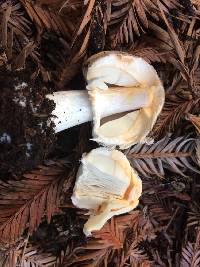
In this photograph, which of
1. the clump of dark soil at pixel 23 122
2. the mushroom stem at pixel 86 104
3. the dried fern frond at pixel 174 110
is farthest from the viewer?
the dried fern frond at pixel 174 110

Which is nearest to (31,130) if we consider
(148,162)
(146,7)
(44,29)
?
(44,29)

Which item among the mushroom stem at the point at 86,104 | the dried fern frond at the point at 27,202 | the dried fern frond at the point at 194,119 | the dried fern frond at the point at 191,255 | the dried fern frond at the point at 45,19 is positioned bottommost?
the dried fern frond at the point at 191,255

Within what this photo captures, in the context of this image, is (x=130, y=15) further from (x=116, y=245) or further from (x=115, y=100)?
(x=116, y=245)

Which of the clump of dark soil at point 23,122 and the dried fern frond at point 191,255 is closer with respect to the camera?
the clump of dark soil at point 23,122

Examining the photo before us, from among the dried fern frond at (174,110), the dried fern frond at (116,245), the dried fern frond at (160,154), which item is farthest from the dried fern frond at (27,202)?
the dried fern frond at (174,110)

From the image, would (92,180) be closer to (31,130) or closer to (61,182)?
(61,182)

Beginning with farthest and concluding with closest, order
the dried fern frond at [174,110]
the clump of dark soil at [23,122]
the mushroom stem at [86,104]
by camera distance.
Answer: the dried fern frond at [174,110]
the mushroom stem at [86,104]
the clump of dark soil at [23,122]

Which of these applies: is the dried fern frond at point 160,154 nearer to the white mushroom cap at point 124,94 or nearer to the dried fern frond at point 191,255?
the white mushroom cap at point 124,94
